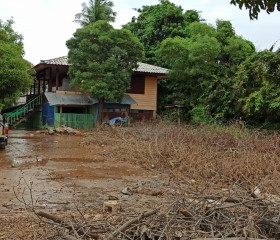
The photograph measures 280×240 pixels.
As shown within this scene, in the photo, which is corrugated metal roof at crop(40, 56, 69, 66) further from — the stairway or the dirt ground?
the dirt ground

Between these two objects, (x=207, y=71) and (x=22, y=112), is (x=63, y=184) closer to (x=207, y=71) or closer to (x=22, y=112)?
(x=207, y=71)

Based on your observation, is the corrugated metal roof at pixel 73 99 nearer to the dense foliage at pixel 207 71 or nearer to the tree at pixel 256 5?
the dense foliage at pixel 207 71

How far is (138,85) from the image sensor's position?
30391 millimetres

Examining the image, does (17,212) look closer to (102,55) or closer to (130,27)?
(102,55)

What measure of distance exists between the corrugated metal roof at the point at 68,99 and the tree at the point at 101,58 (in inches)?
87.2

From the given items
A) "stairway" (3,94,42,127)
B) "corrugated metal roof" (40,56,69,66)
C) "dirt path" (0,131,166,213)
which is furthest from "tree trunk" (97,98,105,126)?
"dirt path" (0,131,166,213)

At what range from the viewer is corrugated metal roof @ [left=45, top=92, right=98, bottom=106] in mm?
26906

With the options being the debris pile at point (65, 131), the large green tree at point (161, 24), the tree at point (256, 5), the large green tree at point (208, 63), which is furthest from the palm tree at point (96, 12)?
the tree at point (256, 5)

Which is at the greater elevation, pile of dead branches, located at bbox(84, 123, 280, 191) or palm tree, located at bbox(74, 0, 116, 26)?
palm tree, located at bbox(74, 0, 116, 26)

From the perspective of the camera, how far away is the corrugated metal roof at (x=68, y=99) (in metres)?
26.9

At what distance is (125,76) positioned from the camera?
82.9 ft

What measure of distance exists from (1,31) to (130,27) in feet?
44.8

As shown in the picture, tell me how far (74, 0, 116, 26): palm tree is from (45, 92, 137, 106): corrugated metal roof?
755 centimetres

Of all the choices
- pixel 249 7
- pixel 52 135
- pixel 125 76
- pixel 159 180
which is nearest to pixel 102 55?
pixel 125 76
